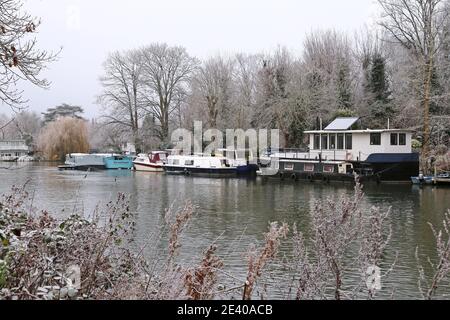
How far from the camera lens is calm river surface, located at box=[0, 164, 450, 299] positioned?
479 inches

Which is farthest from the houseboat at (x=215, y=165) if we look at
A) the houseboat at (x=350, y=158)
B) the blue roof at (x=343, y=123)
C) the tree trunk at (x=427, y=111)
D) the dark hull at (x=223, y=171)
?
the tree trunk at (x=427, y=111)

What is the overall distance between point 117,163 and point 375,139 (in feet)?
87.4

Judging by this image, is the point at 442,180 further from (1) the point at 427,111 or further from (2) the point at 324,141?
(2) the point at 324,141

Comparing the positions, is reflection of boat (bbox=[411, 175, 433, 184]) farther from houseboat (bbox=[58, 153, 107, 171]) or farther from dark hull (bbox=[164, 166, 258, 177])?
houseboat (bbox=[58, 153, 107, 171])

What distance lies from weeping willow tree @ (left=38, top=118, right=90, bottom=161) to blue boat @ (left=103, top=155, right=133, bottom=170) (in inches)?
391

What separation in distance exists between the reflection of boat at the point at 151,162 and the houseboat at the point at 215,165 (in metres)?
1.93

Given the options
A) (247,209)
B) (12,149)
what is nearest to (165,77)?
(12,149)

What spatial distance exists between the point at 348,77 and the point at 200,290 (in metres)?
42.4

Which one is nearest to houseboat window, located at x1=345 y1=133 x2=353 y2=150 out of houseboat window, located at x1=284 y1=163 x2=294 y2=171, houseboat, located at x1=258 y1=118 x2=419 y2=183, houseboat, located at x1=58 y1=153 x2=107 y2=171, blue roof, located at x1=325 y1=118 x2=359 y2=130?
houseboat, located at x1=258 y1=118 x2=419 y2=183

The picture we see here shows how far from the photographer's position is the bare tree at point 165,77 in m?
56.5

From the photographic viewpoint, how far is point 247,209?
20797mm

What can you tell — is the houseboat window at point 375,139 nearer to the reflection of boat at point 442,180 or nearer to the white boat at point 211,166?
the reflection of boat at point 442,180

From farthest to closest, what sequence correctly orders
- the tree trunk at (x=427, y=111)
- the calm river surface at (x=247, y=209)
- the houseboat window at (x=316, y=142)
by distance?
the houseboat window at (x=316, y=142) → the tree trunk at (x=427, y=111) → the calm river surface at (x=247, y=209)

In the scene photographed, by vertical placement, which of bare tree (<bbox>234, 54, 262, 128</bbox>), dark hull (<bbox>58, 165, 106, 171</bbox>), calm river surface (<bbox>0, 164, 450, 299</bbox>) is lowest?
calm river surface (<bbox>0, 164, 450, 299</bbox>)
